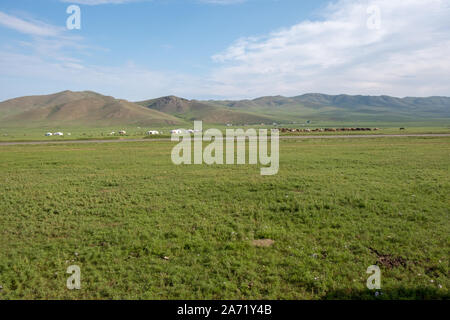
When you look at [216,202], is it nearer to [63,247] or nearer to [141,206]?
[141,206]

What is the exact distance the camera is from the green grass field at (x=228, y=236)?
668 cm

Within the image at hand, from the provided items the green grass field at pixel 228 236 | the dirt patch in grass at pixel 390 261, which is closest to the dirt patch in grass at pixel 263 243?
the green grass field at pixel 228 236

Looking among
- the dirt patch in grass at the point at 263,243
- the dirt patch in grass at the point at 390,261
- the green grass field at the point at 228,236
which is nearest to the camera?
the green grass field at the point at 228,236

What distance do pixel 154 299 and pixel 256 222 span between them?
5.11 metres

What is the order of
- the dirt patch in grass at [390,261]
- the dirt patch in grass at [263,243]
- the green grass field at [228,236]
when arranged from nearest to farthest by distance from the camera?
the green grass field at [228,236], the dirt patch in grass at [390,261], the dirt patch in grass at [263,243]

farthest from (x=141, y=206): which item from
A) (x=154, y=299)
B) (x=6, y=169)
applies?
(x=6, y=169)

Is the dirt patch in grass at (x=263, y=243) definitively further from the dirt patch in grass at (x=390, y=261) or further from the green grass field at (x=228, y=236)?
the dirt patch in grass at (x=390, y=261)

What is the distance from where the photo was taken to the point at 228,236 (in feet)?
30.4

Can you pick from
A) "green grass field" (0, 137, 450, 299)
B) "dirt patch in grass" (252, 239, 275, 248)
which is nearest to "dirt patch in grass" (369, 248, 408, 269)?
"green grass field" (0, 137, 450, 299)

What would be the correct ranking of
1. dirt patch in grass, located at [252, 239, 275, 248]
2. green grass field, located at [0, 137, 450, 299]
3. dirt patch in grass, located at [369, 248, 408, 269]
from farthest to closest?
dirt patch in grass, located at [252, 239, 275, 248] → dirt patch in grass, located at [369, 248, 408, 269] → green grass field, located at [0, 137, 450, 299]

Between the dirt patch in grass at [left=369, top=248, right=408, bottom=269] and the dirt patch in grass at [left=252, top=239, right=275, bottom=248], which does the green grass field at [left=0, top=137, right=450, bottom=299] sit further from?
the dirt patch in grass at [left=252, top=239, right=275, bottom=248]

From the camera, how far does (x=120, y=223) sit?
10.6 m

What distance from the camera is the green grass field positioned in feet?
21.9
